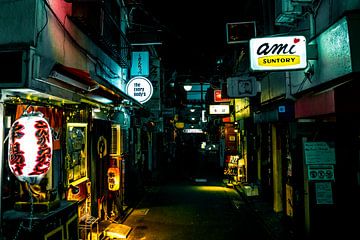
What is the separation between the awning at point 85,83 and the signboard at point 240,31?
704 cm

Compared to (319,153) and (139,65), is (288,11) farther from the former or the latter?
(139,65)

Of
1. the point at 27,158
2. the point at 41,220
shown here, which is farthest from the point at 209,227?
the point at 27,158

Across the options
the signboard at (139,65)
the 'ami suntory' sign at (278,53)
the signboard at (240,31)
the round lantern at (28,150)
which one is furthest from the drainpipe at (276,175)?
the round lantern at (28,150)

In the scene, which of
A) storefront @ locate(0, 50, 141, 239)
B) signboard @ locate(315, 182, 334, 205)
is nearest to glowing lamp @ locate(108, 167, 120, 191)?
storefront @ locate(0, 50, 141, 239)

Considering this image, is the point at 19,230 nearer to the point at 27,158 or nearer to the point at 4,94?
the point at 27,158

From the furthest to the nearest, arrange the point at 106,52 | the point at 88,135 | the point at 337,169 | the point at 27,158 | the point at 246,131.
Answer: the point at 246,131, the point at 106,52, the point at 88,135, the point at 337,169, the point at 27,158

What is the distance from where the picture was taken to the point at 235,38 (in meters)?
15.4

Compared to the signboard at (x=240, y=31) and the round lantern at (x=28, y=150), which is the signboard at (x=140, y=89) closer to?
the signboard at (x=240, y=31)

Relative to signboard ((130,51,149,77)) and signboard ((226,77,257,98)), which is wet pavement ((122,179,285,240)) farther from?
signboard ((130,51,149,77))

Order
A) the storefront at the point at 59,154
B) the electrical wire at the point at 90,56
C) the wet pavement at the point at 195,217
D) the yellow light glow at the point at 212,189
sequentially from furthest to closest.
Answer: the yellow light glow at the point at 212,189
the wet pavement at the point at 195,217
the electrical wire at the point at 90,56
the storefront at the point at 59,154

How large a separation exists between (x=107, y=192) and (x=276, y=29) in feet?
37.1

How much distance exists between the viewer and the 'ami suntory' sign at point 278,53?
9156 mm

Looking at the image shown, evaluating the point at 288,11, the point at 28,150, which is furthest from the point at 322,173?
the point at 28,150

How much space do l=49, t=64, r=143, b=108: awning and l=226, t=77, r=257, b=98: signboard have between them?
8.01 metres
